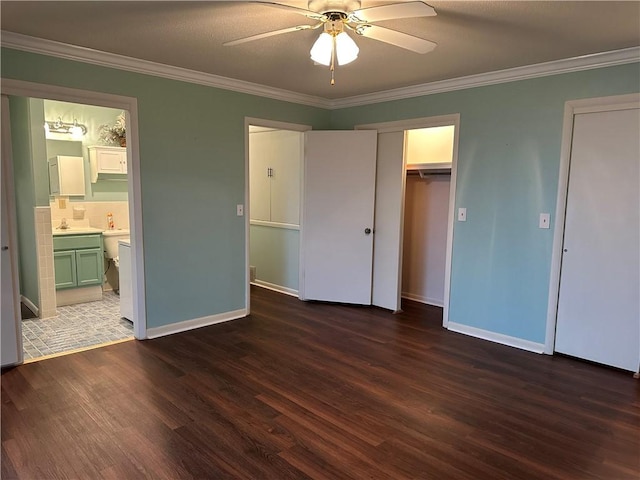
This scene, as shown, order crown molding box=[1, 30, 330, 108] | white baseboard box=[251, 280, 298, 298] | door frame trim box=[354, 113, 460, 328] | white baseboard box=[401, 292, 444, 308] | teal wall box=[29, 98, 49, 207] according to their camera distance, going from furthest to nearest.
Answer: white baseboard box=[251, 280, 298, 298]
white baseboard box=[401, 292, 444, 308]
teal wall box=[29, 98, 49, 207]
door frame trim box=[354, 113, 460, 328]
crown molding box=[1, 30, 330, 108]

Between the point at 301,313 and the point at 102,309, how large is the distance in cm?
219

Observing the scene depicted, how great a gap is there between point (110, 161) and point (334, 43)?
3885 millimetres

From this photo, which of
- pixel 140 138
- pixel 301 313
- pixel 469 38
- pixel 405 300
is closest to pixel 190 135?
pixel 140 138

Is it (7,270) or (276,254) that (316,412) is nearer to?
(7,270)

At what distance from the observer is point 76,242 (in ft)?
15.8

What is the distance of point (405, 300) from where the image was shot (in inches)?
203

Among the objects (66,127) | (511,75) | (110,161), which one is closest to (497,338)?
(511,75)

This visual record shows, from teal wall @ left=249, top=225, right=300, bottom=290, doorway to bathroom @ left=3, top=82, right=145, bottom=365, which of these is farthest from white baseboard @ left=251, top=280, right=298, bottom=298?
doorway to bathroom @ left=3, top=82, right=145, bottom=365

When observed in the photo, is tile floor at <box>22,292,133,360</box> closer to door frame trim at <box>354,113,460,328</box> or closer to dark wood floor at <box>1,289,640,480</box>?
dark wood floor at <box>1,289,640,480</box>

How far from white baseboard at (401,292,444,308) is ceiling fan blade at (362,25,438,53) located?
3178mm

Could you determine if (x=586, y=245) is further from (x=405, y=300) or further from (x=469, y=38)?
(x=405, y=300)

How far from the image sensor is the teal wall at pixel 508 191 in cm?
340

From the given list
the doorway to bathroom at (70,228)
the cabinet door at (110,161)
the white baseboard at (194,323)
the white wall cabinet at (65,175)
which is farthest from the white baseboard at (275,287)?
the white wall cabinet at (65,175)

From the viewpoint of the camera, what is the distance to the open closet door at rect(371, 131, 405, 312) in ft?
14.7
